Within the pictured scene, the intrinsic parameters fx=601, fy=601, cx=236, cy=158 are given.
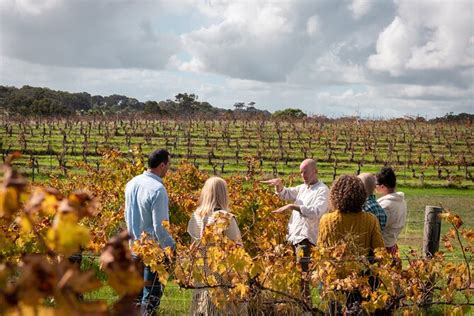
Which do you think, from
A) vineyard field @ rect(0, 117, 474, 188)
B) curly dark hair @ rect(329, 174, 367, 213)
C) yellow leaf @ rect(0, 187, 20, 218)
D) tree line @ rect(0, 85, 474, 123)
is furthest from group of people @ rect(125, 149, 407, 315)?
tree line @ rect(0, 85, 474, 123)

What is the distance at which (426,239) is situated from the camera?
21.0ft

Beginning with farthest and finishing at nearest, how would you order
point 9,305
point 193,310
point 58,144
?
point 58,144 < point 193,310 < point 9,305

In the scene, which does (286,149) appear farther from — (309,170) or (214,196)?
(214,196)

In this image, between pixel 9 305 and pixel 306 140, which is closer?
pixel 9 305

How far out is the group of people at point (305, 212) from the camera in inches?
171

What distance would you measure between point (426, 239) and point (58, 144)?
A: 29884mm

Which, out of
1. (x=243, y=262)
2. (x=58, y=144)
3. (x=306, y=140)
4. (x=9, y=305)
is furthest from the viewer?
(x=306, y=140)

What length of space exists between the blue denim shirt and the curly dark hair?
1.52 meters

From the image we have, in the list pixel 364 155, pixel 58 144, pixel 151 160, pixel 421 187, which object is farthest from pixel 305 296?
pixel 58 144

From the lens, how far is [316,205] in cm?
552

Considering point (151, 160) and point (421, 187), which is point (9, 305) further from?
point (421, 187)

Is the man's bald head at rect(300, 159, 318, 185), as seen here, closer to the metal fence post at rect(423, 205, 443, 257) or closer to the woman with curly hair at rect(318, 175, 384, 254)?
the woman with curly hair at rect(318, 175, 384, 254)

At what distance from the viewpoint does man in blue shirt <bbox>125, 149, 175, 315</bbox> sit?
508 cm

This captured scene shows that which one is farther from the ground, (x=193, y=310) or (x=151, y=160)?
(x=151, y=160)
